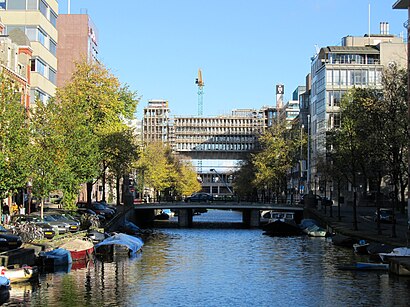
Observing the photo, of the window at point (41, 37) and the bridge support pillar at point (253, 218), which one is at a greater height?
the window at point (41, 37)

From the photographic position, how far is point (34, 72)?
330 ft

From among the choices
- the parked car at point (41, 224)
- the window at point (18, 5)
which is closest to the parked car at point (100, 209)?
the window at point (18, 5)

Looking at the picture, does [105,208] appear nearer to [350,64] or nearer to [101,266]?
[101,266]

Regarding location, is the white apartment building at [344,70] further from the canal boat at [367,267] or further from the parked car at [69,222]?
the canal boat at [367,267]

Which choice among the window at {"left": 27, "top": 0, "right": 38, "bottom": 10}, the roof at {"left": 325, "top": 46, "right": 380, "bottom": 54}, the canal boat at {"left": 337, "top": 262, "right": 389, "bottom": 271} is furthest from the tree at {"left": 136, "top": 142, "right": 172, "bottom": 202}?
the canal boat at {"left": 337, "top": 262, "right": 389, "bottom": 271}

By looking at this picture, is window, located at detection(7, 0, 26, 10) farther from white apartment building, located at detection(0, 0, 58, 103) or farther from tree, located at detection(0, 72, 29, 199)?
tree, located at detection(0, 72, 29, 199)

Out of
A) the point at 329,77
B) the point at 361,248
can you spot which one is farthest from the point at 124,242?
the point at 329,77

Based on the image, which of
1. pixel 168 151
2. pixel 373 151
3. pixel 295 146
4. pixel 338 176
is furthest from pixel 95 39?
pixel 373 151

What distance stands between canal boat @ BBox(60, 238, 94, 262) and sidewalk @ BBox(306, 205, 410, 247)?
81.9 feet

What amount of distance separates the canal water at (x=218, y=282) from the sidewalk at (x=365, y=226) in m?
3.65

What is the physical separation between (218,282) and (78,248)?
13829 mm

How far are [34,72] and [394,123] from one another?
160ft

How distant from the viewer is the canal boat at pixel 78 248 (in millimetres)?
58906

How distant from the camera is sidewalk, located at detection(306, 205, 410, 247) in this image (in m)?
69.8
